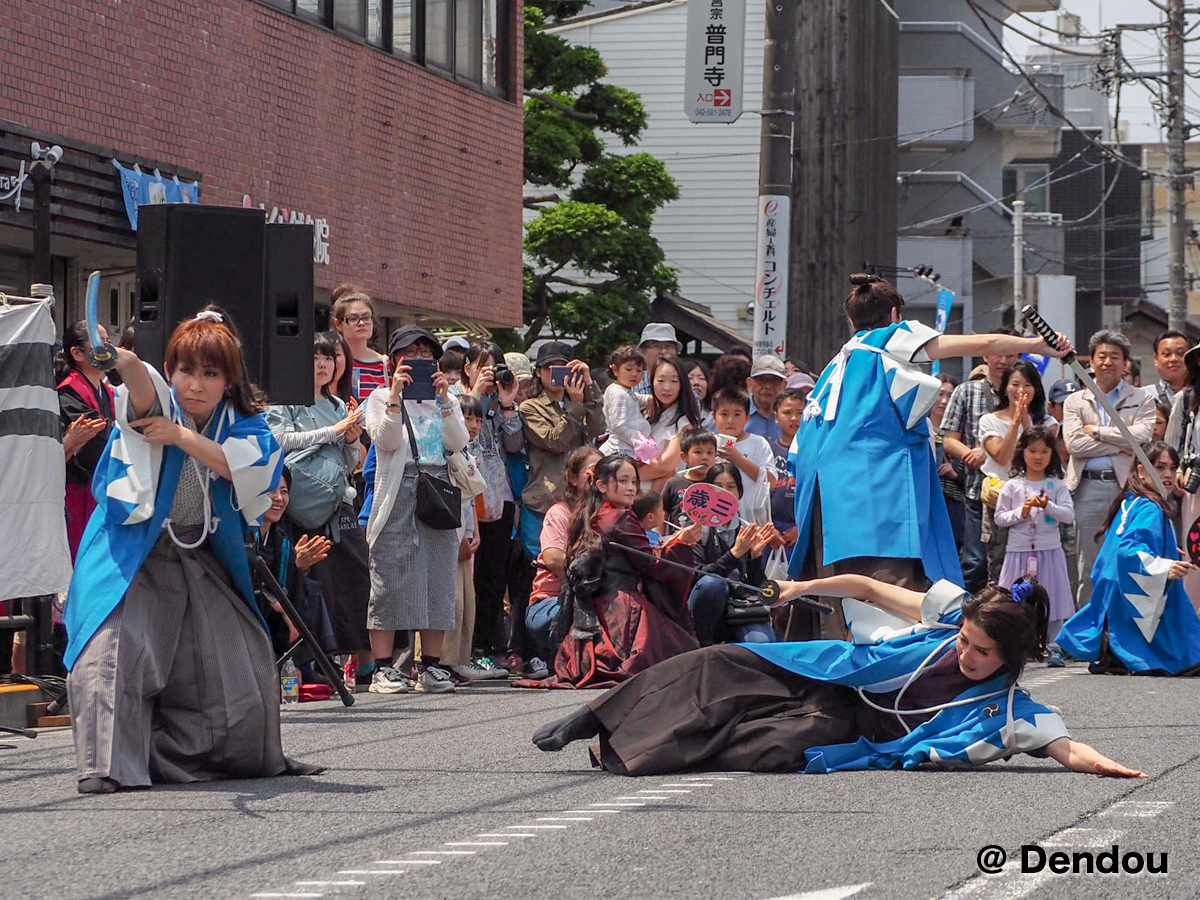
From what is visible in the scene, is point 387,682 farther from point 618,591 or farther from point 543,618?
point 618,591

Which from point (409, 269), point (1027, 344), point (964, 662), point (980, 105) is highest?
point (980, 105)

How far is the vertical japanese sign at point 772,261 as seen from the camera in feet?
46.2

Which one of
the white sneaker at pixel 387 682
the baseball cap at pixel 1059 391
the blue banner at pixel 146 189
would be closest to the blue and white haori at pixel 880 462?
the white sneaker at pixel 387 682

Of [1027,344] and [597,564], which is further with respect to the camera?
[597,564]

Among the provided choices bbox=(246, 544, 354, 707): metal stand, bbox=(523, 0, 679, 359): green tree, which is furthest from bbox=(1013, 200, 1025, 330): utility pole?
bbox=(246, 544, 354, 707): metal stand

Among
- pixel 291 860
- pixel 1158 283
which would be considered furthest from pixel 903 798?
pixel 1158 283

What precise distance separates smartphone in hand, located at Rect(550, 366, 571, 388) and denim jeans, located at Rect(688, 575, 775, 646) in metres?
1.84

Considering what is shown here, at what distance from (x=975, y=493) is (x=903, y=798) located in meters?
7.26

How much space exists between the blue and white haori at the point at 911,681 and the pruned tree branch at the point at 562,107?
22354 mm

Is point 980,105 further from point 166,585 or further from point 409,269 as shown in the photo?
point 166,585

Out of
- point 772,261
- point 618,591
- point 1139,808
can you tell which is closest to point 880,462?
point 618,591

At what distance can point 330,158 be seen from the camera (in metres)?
17.0

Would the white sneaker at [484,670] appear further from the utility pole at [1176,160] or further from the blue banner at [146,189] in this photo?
the utility pole at [1176,160]

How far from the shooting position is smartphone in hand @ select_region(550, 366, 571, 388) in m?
11.4
